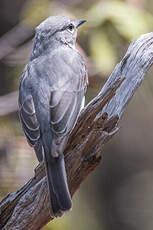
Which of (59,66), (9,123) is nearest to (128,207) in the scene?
(9,123)

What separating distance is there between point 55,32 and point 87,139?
1.78 metres

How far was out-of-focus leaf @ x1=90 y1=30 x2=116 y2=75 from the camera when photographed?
20.6 ft

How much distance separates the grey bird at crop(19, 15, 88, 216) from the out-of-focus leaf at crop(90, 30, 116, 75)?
0.66ft

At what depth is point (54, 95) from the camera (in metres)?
5.44

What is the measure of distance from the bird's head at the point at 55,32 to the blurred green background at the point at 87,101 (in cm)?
16

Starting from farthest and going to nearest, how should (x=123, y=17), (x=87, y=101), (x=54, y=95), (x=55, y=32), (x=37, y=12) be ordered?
1. (x=87, y=101)
2. (x=37, y=12)
3. (x=55, y=32)
4. (x=123, y=17)
5. (x=54, y=95)

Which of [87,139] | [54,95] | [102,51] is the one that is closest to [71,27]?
[102,51]

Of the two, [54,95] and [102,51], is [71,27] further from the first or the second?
[54,95]

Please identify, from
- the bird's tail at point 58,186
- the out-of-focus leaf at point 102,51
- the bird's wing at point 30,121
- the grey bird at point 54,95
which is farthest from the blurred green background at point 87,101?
the bird's tail at point 58,186

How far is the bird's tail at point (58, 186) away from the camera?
16.2 ft

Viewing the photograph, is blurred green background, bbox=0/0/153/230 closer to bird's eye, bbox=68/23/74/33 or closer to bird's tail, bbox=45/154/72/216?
bird's eye, bbox=68/23/74/33

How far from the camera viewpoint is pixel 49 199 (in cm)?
505

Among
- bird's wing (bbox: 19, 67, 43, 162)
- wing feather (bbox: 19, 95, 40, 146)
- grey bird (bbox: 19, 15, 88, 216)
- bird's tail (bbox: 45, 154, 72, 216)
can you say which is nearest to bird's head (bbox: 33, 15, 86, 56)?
grey bird (bbox: 19, 15, 88, 216)

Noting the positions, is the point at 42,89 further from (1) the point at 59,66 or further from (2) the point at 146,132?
(2) the point at 146,132
